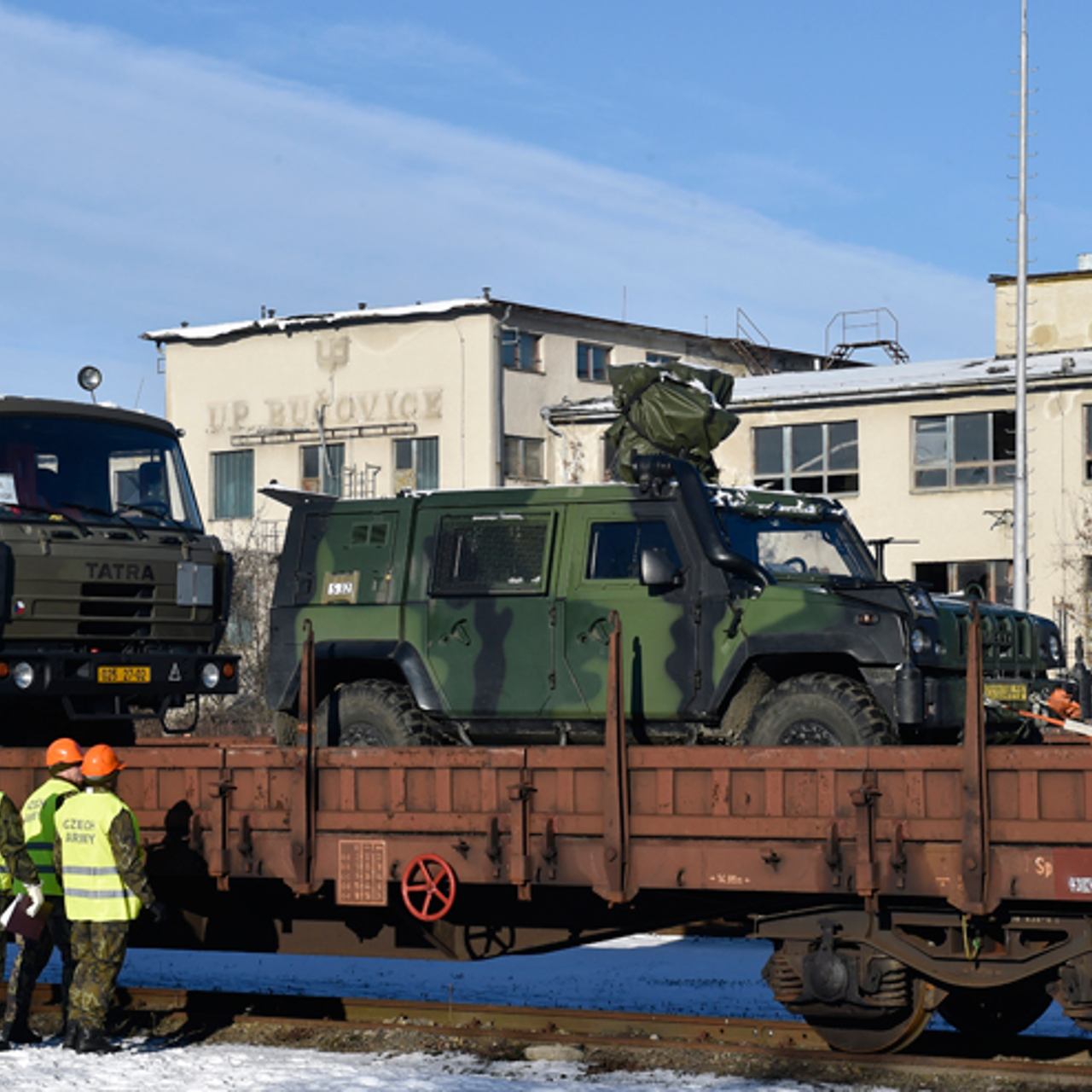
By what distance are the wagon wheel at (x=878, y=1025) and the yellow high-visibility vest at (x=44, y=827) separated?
4.00m

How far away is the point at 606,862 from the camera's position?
806 centimetres

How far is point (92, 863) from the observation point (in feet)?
29.6

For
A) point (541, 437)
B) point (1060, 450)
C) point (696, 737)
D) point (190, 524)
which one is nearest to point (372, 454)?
point (541, 437)

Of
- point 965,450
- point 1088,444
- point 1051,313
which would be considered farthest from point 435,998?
point 1051,313

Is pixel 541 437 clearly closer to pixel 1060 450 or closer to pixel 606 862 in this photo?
pixel 1060 450

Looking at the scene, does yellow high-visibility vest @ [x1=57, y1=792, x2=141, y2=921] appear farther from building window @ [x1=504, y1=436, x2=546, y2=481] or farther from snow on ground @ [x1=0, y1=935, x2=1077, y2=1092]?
building window @ [x1=504, y1=436, x2=546, y2=481]

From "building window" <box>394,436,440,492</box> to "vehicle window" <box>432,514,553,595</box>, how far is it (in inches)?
1228

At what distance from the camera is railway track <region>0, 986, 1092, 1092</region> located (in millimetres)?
8430

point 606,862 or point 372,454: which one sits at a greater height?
point 372,454

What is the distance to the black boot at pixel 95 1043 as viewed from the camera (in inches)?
363

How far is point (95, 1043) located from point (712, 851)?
138 inches

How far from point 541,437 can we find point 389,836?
113 feet

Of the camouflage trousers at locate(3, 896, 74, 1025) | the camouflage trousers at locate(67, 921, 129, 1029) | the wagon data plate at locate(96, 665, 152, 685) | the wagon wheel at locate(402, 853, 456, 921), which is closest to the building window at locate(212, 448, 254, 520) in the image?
the wagon data plate at locate(96, 665, 152, 685)

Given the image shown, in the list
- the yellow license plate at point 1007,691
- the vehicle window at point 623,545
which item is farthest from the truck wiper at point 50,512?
the yellow license plate at point 1007,691
